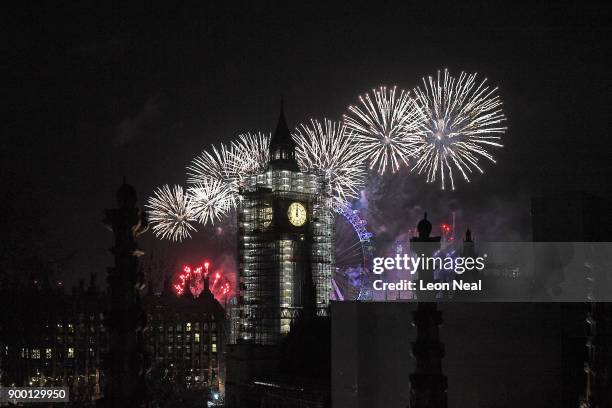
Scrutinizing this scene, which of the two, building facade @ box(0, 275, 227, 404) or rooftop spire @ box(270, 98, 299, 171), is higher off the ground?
rooftop spire @ box(270, 98, 299, 171)

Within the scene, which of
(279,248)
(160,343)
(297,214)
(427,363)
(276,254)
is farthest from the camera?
(160,343)

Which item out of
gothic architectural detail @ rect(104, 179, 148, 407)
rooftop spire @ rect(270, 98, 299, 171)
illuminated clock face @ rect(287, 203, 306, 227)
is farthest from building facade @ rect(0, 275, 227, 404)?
gothic architectural detail @ rect(104, 179, 148, 407)

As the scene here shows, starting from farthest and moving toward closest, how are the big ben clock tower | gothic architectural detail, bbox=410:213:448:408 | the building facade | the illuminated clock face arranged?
the building facade → the illuminated clock face → the big ben clock tower → gothic architectural detail, bbox=410:213:448:408

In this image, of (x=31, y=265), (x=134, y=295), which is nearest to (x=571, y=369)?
(x=31, y=265)

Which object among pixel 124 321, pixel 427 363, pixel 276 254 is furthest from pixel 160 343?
pixel 124 321

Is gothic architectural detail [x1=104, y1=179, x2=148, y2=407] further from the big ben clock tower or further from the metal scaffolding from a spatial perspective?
the metal scaffolding

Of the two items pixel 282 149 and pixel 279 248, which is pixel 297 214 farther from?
pixel 282 149

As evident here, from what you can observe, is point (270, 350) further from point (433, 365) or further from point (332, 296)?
point (433, 365)

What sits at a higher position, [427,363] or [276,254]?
[276,254]

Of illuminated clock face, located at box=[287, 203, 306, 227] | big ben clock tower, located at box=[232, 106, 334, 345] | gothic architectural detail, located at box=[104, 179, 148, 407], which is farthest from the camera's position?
illuminated clock face, located at box=[287, 203, 306, 227]
